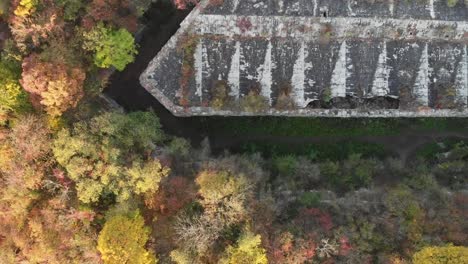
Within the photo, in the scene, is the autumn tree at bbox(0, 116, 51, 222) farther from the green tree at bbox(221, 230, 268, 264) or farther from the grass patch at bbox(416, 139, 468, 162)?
the grass patch at bbox(416, 139, 468, 162)

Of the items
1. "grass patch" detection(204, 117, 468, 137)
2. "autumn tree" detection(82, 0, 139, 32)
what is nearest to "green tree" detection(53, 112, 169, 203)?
"autumn tree" detection(82, 0, 139, 32)

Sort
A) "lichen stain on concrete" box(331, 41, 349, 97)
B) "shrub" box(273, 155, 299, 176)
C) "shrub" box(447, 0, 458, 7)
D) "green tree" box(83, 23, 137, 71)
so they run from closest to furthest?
"green tree" box(83, 23, 137, 71) < "shrub" box(447, 0, 458, 7) < "lichen stain on concrete" box(331, 41, 349, 97) < "shrub" box(273, 155, 299, 176)

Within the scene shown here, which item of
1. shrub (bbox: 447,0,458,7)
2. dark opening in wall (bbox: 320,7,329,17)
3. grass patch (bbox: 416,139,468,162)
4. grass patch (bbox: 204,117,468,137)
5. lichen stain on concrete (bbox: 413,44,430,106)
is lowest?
grass patch (bbox: 416,139,468,162)

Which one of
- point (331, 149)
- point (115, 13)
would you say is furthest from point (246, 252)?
point (115, 13)

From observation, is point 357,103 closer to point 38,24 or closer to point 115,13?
point 115,13

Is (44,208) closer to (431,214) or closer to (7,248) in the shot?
(7,248)

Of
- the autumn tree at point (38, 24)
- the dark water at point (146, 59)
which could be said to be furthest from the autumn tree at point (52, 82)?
the dark water at point (146, 59)

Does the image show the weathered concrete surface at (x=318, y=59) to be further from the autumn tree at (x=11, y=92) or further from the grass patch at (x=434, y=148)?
Answer: the autumn tree at (x=11, y=92)
